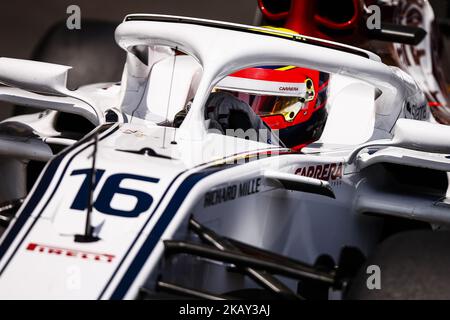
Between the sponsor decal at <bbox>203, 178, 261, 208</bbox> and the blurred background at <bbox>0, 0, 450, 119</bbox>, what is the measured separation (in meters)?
3.93

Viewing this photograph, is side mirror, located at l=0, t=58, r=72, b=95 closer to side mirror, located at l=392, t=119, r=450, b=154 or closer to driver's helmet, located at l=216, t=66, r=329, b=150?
driver's helmet, located at l=216, t=66, r=329, b=150

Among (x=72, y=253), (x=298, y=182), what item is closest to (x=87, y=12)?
(x=298, y=182)

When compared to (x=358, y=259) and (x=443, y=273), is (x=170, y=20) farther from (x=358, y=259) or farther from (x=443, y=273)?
(x=443, y=273)

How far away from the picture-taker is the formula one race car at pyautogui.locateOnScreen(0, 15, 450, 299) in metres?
2.17

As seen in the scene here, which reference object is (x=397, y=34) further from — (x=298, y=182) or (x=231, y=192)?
(x=231, y=192)

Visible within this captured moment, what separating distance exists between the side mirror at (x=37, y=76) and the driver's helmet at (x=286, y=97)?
0.53m

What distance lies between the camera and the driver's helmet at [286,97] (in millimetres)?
3129

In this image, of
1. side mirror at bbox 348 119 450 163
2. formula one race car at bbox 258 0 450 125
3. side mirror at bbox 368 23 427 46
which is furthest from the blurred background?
side mirror at bbox 348 119 450 163

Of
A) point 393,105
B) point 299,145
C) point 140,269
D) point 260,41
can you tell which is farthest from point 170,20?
point 140,269

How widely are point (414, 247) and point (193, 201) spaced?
54 cm

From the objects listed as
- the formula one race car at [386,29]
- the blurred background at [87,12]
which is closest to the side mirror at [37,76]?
the formula one race car at [386,29]

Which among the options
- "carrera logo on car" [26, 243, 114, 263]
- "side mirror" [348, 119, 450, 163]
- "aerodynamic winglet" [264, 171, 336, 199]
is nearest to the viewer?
"carrera logo on car" [26, 243, 114, 263]

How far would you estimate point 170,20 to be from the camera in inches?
121

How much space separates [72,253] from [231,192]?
1.58 ft
